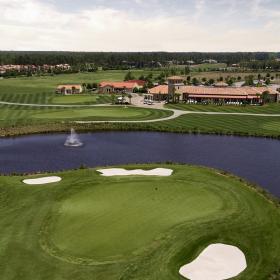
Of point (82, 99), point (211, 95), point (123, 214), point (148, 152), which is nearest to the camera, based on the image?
point (123, 214)

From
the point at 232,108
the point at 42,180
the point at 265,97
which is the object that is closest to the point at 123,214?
the point at 42,180

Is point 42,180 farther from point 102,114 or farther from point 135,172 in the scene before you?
point 102,114

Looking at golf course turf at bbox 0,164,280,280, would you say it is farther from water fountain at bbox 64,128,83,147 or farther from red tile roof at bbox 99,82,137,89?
red tile roof at bbox 99,82,137,89

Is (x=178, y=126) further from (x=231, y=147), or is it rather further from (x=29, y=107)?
(x=29, y=107)

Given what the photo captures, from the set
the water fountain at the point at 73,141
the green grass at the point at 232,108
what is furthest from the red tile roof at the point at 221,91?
the water fountain at the point at 73,141

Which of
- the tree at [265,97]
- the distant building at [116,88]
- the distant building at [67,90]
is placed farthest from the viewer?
the distant building at [116,88]

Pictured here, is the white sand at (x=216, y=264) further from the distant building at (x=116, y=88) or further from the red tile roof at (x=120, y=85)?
the red tile roof at (x=120, y=85)

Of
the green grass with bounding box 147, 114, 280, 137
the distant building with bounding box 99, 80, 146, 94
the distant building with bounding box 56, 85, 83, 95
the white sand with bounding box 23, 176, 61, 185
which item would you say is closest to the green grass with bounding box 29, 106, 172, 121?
the green grass with bounding box 147, 114, 280, 137
